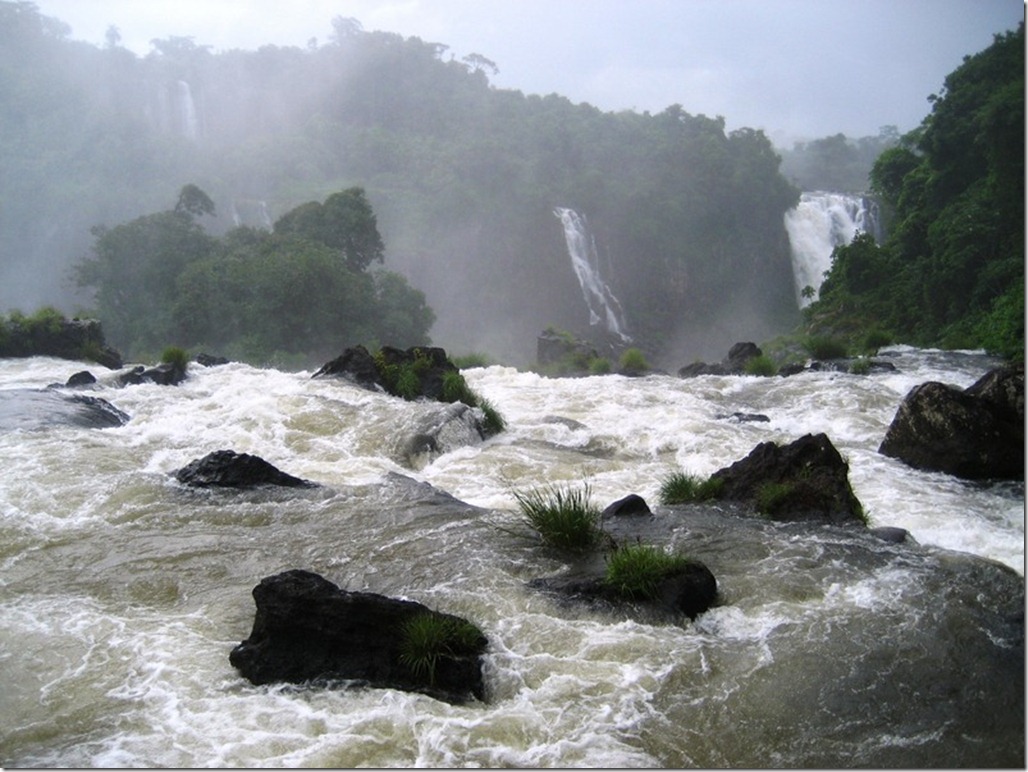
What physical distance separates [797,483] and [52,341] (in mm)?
21939

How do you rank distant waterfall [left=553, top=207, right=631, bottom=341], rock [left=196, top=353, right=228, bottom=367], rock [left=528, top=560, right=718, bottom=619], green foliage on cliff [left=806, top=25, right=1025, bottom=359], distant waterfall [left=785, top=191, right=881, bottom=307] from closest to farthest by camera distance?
rock [left=528, top=560, right=718, bottom=619] → rock [left=196, top=353, right=228, bottom=367] → green foliage on cliff [left=806, top=25, right=1025, bottom=359] → distant waterfall [left=785, top=191, right=881, bottom=307] → distant waterfall [left=553, top=207, right=631, bottom=341]

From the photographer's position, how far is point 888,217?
→ 47.6 m

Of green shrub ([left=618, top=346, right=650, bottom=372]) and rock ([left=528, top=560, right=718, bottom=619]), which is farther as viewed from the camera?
green shrub ([left=618, top=346, right=650, bottom=372])

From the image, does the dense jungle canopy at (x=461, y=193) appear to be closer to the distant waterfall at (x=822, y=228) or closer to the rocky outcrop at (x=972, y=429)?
the distant waterfall at (x=822, y=228)

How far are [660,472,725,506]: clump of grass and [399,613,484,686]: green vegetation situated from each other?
4325 millimetres

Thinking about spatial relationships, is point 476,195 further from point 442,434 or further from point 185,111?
point 442,434

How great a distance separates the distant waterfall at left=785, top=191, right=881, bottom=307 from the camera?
4806 centimetres

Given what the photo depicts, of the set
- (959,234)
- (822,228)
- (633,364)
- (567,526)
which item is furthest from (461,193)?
(567,526)

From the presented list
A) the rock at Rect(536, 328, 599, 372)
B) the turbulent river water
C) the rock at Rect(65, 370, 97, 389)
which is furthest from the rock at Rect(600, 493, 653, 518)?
the rock at Rect(536, 328, 599, 372)

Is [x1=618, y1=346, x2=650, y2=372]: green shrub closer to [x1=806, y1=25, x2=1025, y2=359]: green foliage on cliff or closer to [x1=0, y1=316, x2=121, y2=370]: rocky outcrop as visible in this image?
[x1=806, y1=25, x2=1025, y2=359]: green foliage on cliff

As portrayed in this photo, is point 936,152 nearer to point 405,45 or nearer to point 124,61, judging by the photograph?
point 405,45

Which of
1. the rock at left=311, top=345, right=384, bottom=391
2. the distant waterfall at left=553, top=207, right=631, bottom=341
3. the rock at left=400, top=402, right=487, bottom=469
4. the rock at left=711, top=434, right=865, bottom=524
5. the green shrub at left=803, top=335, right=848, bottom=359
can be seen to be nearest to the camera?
the rock at left=711, top=434, right=865, bottom=524

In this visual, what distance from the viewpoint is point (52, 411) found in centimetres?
1349

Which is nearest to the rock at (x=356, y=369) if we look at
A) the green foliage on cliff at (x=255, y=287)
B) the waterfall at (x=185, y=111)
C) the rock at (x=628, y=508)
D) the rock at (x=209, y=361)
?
the rock at (x=209, y=361)
